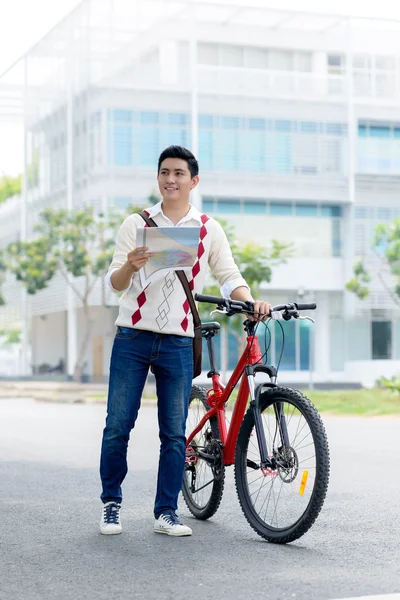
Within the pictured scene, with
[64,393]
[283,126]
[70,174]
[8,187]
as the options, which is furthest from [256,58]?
[8,187]

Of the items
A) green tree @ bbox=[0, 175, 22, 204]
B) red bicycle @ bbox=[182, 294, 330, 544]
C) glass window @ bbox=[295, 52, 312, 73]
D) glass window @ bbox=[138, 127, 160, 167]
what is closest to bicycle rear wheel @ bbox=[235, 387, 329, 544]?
red bicycle @ bbox=[182, 294, 330, 544]

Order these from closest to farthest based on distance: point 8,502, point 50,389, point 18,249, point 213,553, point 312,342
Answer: point 213,553, point 8,502, point 50,389, point 18,249, point 312,342

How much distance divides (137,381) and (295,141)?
44.9 meters

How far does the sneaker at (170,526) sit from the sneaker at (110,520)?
22cm

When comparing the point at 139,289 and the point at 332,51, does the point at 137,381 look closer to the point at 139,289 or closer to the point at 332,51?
the point at 139,289

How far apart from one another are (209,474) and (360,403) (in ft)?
59.6

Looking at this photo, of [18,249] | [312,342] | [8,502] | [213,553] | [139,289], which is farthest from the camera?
[312,342]

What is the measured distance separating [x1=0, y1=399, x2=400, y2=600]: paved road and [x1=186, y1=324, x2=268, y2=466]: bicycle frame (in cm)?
51

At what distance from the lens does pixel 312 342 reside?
5012 cm

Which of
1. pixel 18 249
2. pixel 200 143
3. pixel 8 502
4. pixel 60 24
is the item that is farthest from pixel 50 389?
pixel 8 502

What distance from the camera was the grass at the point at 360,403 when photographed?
22812mm

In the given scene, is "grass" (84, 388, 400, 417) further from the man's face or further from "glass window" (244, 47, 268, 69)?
"glass window" (244, 47, 268, 69)

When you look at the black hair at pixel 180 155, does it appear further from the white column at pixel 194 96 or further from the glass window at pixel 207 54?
the glass window at pixel 207 54

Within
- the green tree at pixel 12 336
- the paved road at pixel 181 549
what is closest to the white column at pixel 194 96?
the green tree at pixel 12 336
